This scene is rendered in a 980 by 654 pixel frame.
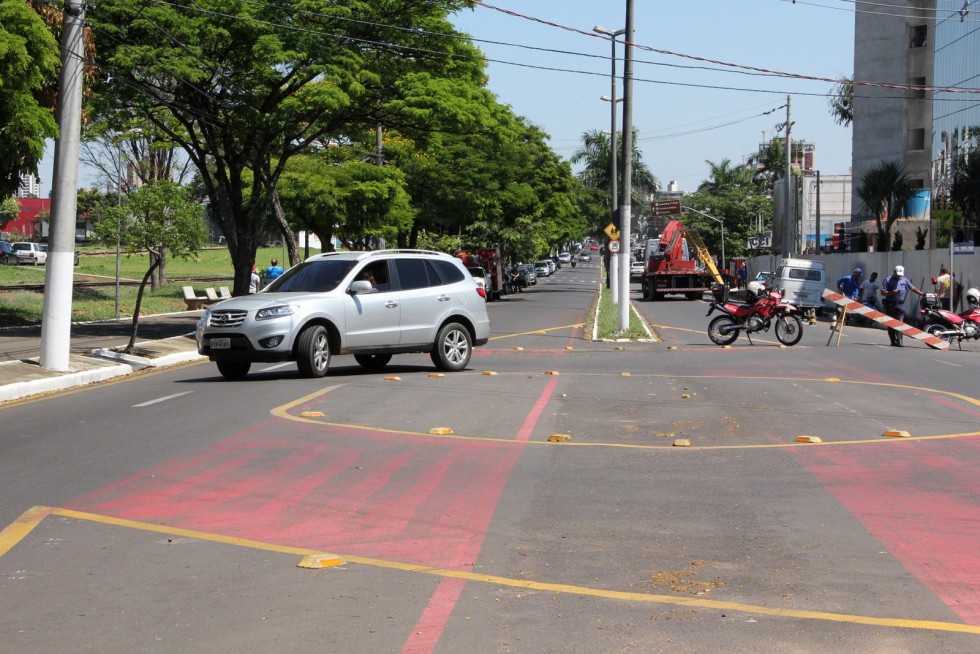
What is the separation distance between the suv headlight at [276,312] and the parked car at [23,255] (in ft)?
222

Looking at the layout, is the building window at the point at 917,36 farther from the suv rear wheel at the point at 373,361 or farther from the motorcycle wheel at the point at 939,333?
the suv rear wheel at the point at 373,361

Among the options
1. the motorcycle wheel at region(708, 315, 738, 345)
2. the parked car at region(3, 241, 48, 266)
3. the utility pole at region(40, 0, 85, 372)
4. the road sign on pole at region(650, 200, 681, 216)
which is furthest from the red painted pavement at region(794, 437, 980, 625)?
the road sign on pole at region(650, 200, 681, 216)

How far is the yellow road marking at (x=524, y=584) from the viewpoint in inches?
212

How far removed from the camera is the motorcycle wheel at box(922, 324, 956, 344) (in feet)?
83.0

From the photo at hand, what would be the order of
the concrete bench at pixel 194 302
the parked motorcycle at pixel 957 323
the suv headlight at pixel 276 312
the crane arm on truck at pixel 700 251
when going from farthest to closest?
1. the crane arm on truck at pixel 700 251
2. the concrete bench at pixel 194 302
3. the parked motorcycle at pixel 957 323
4. the suv headlight at pixel 276 312

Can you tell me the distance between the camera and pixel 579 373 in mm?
18453

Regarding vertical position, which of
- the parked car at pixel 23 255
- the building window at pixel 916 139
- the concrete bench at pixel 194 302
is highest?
the building window at pixel 916 139

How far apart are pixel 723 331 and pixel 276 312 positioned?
1221cm

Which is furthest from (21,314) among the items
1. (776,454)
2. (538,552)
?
(538,552)

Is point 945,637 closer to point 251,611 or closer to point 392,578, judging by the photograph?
point 392,578

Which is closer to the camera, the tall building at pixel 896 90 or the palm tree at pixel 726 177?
the tall building at pixel 896 90

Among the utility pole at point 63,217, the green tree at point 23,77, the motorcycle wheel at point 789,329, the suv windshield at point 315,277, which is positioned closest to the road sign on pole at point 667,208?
the motorcycle wheel at point 789,329

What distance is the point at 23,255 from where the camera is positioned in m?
79.6

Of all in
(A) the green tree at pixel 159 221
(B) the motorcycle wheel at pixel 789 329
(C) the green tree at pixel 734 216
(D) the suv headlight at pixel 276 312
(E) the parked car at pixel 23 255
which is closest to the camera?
(D) the suv headlight at pixel 276 312
